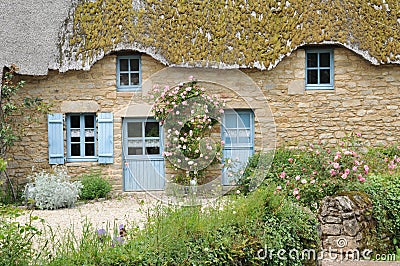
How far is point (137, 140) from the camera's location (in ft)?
34.6

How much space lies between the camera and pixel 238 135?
10.6 metres

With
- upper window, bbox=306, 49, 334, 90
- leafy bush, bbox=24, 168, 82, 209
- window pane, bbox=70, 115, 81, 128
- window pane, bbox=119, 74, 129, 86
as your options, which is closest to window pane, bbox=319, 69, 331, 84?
upper window, bbox=306, 49, 334, 90

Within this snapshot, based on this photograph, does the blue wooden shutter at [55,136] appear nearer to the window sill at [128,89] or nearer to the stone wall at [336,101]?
the window sill at [128,89]

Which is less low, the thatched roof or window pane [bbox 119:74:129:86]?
the thatched roof

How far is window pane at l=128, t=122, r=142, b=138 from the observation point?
10547mm

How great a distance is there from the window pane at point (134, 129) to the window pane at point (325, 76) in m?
3.43

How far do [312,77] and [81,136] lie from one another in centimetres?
435

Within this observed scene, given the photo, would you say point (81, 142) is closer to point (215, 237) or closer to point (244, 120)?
point (244, 120)

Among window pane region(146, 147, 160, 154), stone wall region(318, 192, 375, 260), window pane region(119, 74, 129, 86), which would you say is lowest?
stone wall region(318, 192, 375, 260)

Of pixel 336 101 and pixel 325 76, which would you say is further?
pixel 325 76

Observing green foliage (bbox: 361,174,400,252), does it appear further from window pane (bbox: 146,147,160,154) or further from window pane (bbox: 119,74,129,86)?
window pane (bbox: 119,74,129,86)

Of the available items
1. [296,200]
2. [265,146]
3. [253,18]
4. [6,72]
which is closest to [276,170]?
[265,146]

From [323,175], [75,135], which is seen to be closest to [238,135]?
[75,135]

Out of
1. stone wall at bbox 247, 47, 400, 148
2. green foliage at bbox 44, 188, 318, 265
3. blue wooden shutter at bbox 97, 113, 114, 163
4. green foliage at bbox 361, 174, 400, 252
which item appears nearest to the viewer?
green foliage at bbox 44, 188, 318, 265
